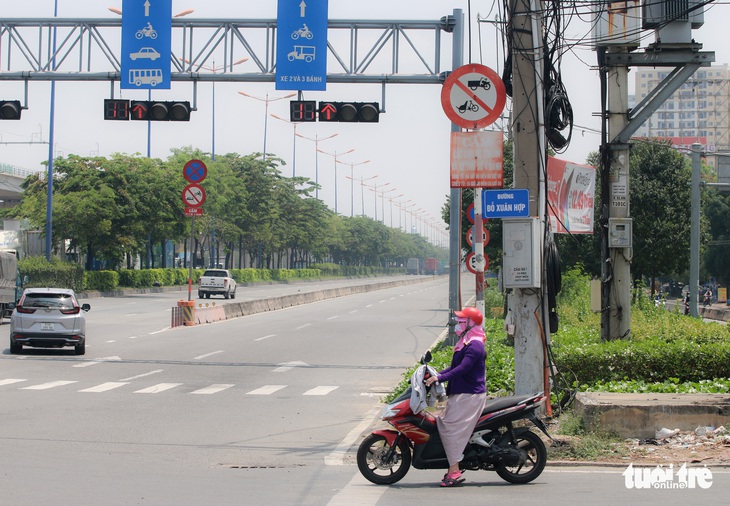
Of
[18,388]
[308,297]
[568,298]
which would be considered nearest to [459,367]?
[18,388]

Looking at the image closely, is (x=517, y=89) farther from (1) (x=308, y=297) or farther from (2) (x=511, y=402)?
(1) (x=308, y=297)

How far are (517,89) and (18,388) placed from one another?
33.3ft

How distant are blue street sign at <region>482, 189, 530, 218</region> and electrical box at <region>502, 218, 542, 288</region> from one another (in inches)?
6.4

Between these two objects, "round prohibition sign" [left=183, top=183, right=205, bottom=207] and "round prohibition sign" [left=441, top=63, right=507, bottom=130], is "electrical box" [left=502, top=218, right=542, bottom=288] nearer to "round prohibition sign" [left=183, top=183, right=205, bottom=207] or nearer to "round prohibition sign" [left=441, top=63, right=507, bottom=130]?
"round prohibition sign" [left=441, top=63, right=507, bottom=130]

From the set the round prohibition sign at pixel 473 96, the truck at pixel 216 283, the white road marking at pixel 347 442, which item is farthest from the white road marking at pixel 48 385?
the truck at pixel 216 283

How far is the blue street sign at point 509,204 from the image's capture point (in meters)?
10.5

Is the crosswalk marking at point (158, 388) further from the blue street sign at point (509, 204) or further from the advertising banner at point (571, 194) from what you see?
the blue street sign at point (509, 204)

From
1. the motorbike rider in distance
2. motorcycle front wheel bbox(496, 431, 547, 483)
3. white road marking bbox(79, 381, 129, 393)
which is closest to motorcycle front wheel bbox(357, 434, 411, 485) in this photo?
the motorbike rider in distance

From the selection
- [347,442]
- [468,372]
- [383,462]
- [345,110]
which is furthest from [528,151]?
[345,110]

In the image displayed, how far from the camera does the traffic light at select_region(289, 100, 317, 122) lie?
72.6ft

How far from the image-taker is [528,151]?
1101cm

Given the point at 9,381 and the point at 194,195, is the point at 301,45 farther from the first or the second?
the point at 9,381

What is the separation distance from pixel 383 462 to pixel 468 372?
1.12 meters

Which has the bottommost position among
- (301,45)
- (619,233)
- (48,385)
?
(48,385)
